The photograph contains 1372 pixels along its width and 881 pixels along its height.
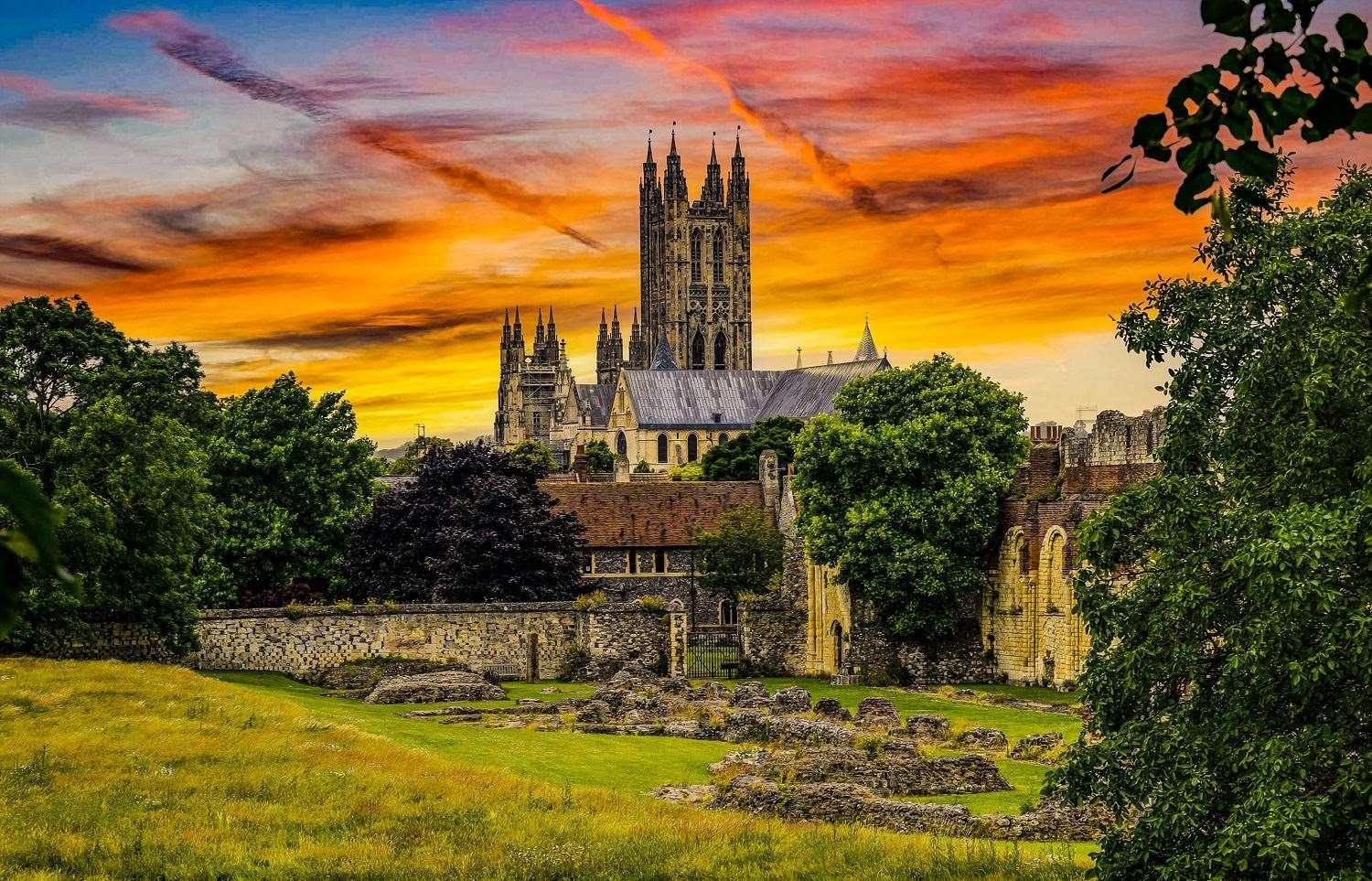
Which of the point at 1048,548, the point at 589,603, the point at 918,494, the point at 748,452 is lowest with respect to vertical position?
the point at 589,603

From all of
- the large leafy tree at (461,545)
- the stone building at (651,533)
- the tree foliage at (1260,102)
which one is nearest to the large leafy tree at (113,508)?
the large leafy tree at (461,545)

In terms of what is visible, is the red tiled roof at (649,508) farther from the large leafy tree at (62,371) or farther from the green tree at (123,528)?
the green tree at (123,528)

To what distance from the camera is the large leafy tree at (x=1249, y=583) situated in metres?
13.6

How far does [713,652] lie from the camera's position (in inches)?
2402

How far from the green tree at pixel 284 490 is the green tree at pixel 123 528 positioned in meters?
10.8

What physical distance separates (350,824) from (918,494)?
1327 inches

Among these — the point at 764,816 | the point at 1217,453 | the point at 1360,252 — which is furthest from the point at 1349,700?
the point at 764,816

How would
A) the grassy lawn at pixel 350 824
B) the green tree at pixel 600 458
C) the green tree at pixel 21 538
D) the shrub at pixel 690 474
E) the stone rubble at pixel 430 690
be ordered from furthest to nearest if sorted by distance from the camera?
the green tree at pixel 600 458 < the shrub at pixel 690 474 < the stone rubble at pixel 430 690 < the grassy lawn at pixel 350 824 < the green tree at pixel 21 538

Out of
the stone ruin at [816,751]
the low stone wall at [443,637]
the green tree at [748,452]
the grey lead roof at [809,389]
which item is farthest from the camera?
the grey lead roof at [809,389]

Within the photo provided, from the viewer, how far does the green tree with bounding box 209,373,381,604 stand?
184 ft

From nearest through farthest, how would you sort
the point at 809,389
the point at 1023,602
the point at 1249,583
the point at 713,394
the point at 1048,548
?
the point at 1249,583
the point at 1048,548
the point at 1023,602
the point at 809,389
the point at 713,394

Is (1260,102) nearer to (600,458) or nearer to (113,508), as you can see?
(113,508)

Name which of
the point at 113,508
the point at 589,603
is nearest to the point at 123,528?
the point at 113,508

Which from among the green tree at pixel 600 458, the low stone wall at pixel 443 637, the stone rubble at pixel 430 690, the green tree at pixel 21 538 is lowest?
the stone rubble at pixel 430 690
